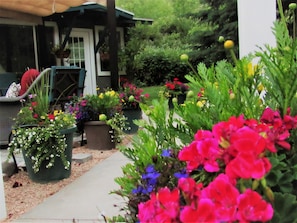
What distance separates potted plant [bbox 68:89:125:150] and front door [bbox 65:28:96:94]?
523cm

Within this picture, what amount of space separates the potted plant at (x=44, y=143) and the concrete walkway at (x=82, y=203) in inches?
10.4

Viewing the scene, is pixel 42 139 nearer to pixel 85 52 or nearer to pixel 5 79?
pixel 5 79

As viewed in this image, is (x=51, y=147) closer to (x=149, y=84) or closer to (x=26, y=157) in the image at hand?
(x=26, y=157)

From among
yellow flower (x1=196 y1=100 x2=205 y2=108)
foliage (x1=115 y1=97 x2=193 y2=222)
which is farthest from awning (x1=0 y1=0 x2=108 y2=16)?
foliage (x1=115 y1=97 x2=193 y2=222)

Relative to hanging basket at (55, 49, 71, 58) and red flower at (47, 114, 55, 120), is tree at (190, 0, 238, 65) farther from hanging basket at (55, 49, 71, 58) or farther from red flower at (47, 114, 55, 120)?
red flower at (47, 114, 55, 120)

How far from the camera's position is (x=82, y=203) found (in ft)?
10.6

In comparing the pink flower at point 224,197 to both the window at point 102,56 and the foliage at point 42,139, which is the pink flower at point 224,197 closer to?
the foliage at point 42,139

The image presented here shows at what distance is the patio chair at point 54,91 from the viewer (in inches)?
211

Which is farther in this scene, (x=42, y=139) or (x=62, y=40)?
(x=62, y=40)

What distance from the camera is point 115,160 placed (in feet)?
15.5

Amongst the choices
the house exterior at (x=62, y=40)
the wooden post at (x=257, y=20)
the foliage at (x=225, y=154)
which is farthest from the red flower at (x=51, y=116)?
the house exterior at (x=62, y=40)

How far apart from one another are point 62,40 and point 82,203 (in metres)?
7.88

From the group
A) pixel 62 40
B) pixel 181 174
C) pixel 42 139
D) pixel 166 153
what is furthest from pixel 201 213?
pixel 62 40

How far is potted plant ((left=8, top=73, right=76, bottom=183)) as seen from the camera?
376cm
